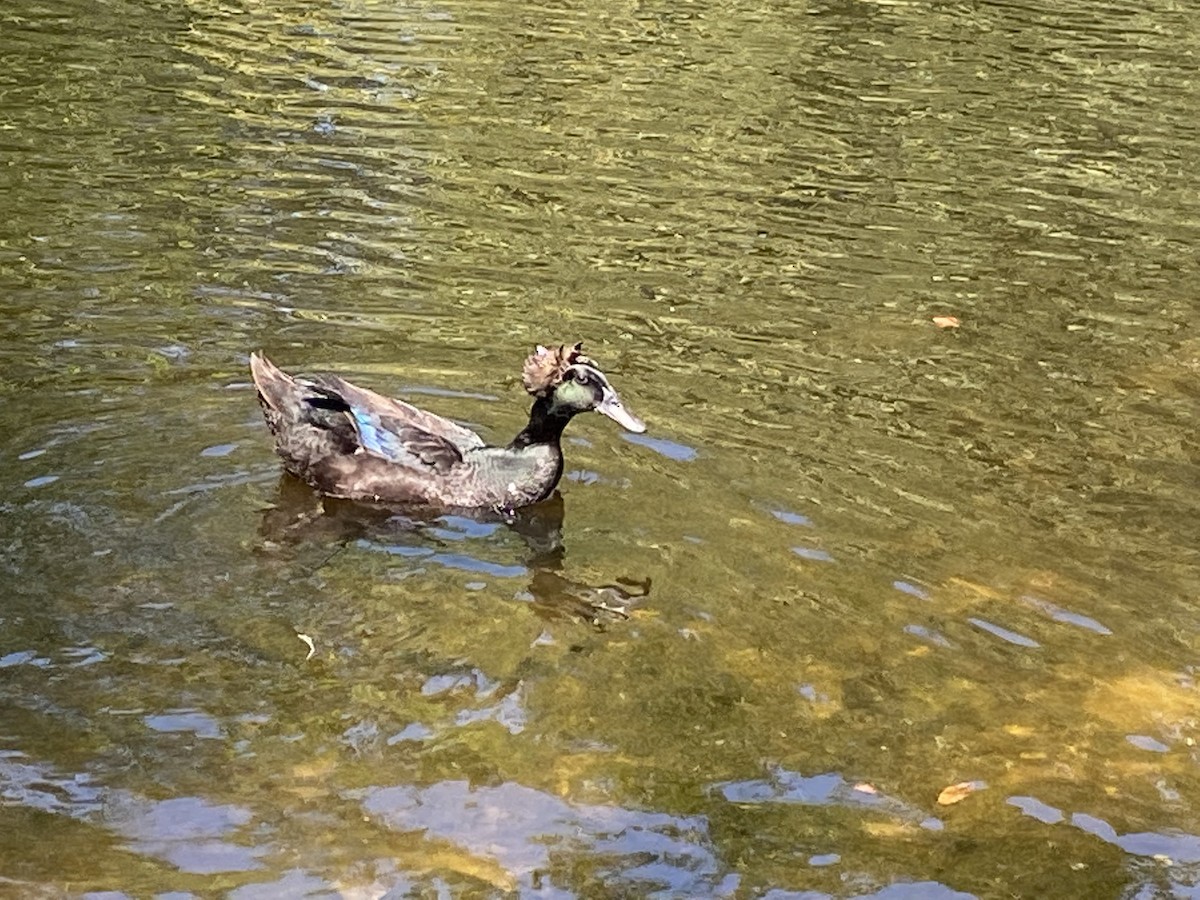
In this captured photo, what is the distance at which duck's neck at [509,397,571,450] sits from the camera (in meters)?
8.93

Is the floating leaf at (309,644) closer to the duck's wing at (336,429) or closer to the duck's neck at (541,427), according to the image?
the duck's wing at (336,429)

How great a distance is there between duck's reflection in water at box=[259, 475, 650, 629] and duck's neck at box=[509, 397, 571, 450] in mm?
363

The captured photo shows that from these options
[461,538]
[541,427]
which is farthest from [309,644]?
[541,427]

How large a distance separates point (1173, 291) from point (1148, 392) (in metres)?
2.31

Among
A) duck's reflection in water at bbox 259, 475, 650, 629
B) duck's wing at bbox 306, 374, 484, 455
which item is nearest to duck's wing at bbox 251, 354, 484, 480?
duck's wing at bbox 306, 374, 484, 455

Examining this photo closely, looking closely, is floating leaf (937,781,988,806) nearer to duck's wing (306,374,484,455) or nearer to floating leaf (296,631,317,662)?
floating leaf (296,631,317,662)

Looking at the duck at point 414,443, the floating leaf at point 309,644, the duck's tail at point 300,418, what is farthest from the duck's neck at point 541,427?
the floating leaf at point 309,644

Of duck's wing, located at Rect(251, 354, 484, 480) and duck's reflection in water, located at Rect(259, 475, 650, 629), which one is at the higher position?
duck's wing, located at Rect(251, 354, 484, 480)

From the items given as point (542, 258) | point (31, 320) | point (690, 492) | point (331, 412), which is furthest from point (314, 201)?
point (690, 492)

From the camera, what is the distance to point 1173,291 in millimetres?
12844

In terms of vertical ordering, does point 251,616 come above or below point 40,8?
below

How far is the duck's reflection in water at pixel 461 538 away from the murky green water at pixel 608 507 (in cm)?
4

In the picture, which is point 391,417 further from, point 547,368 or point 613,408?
point 613,408

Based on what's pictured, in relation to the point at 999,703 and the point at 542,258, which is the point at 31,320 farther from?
the point at 999,703
